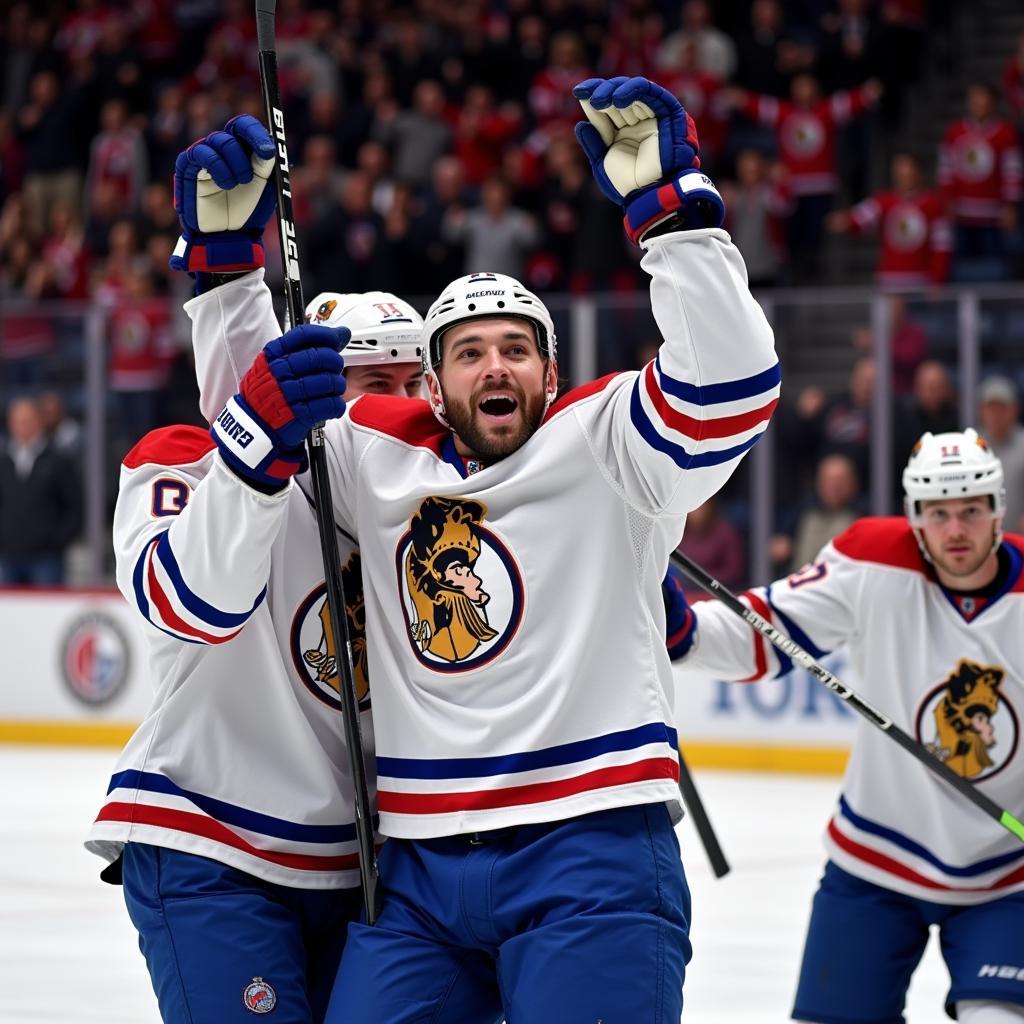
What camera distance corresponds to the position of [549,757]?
239 centimetres

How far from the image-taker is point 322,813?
2.59 metres

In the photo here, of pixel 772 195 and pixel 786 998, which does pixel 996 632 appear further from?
pixel 772 195

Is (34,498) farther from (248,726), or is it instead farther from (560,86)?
(248,726)

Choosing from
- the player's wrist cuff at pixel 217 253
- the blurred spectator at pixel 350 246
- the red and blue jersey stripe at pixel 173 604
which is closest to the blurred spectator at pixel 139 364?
the blurred spectator at pixel 350 246

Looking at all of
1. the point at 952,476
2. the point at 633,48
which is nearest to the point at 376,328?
the point at 952,476

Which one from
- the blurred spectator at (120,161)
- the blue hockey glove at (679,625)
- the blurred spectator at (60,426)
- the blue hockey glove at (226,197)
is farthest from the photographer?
the blurred spectator at (120,161)

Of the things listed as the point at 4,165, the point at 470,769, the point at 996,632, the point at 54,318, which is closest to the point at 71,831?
the point at 54,318

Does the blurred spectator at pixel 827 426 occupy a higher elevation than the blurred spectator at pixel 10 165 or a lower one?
lower

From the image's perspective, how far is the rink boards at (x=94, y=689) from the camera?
7777 millimetres

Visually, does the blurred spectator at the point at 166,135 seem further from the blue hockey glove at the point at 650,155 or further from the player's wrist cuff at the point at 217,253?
the blue hockey glove at the point at 650,155

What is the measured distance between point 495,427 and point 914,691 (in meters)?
1.41

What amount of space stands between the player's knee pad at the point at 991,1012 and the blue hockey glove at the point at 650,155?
63.1 inches

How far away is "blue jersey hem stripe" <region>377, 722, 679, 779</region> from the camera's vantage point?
239 centimetres

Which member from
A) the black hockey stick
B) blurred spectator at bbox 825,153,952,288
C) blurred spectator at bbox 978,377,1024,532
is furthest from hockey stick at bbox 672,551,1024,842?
blurred spectator at bbox 825,153,952,288
